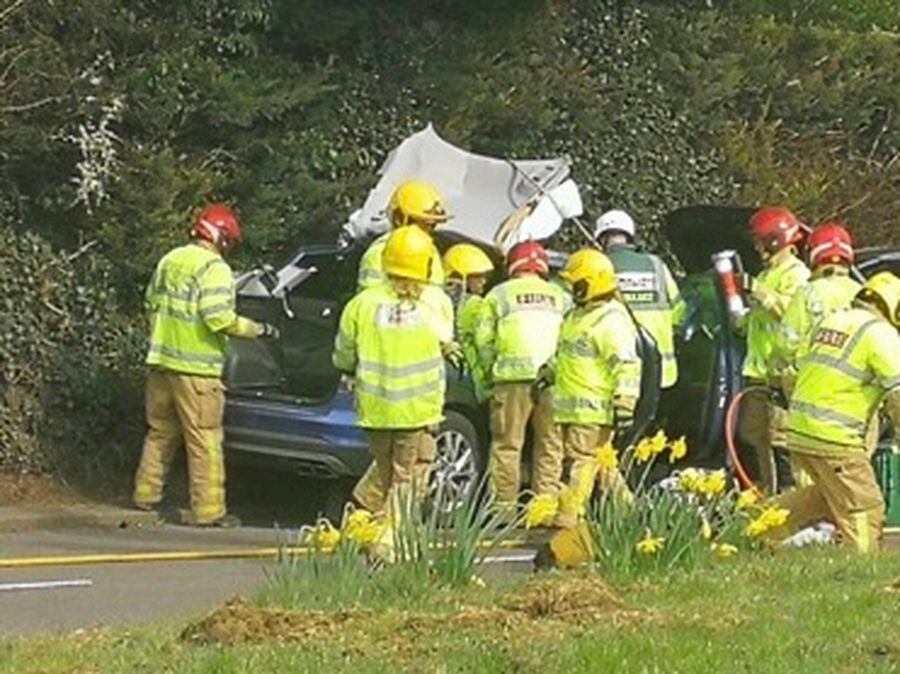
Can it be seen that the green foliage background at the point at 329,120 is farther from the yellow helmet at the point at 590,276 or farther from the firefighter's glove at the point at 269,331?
the yellow helmet at the point at 590,276

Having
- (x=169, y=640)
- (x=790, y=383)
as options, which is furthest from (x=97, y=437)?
(x=169, y=640)

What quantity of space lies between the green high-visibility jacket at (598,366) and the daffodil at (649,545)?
3.15m

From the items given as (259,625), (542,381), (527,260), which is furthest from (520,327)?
(259,625)

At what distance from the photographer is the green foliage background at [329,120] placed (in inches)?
671

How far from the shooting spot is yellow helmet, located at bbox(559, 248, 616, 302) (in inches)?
549

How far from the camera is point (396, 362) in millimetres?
12445

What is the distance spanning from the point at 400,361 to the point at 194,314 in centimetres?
311

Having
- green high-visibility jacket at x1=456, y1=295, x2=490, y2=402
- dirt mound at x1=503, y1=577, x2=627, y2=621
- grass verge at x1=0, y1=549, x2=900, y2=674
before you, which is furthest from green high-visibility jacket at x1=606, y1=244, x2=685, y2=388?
dirt mound at x1=503, y1=577, x2=627, y2=621

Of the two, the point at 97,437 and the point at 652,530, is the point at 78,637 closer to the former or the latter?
the point at 652,530

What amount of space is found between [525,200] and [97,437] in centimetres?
347

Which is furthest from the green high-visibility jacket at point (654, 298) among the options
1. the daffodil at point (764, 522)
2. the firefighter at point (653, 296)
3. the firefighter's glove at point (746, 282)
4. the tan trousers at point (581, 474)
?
the daffodil at point (764, 522)

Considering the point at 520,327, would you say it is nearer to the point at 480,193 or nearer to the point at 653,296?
the point at 653,296

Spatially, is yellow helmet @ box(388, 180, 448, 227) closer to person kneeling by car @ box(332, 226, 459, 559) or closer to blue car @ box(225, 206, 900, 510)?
blue car @ box(225, 206, 900, 510)

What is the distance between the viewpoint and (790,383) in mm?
14281
